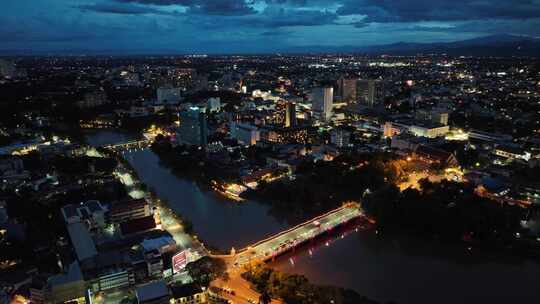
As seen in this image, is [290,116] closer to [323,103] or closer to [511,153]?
[323,103]

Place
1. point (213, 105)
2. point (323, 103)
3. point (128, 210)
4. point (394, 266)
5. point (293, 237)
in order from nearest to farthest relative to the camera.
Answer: point (394, 266) → point (293, 237) → point (128, 210) → point (323, 103) → point (213, 105)

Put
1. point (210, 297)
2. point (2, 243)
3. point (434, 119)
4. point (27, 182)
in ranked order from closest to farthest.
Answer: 1. point (210, 297)
2. point (2, 243)
3. point (27, 182)
4. point (434, 119)

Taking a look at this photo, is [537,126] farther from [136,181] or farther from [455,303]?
[136,181]

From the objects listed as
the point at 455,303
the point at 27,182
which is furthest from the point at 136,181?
the point at 455,303

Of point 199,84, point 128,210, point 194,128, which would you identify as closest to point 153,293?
point 128,210

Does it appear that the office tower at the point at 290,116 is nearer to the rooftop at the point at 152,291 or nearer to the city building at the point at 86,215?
the city building at the point at 86,215

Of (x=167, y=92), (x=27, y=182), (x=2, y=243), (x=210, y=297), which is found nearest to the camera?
(x=210, y=297)
